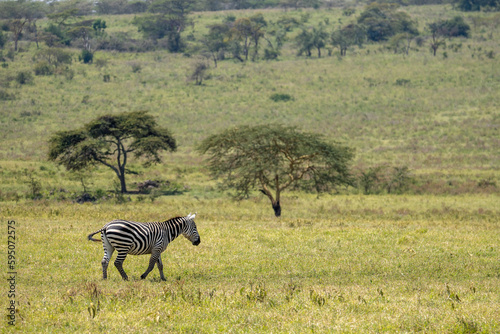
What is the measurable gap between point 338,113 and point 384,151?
54.6 ft

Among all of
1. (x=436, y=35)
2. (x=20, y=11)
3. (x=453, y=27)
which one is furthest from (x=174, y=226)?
(x=20, y=11)

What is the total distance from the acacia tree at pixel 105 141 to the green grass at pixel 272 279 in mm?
12959

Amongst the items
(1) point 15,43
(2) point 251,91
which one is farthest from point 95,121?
(1) point 15,43

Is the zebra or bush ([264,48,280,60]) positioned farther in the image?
bush ([264,48,280,60])

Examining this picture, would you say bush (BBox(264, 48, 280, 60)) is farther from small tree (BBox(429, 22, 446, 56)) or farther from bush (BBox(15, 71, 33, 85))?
bush (BBox(15, 71, 33, 85))

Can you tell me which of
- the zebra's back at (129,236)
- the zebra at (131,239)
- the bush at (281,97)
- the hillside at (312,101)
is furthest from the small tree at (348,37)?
the zebra's back at (129,236)

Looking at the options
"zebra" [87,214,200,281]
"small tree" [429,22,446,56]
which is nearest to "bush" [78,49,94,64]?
"small tree" [429,22,446,56]

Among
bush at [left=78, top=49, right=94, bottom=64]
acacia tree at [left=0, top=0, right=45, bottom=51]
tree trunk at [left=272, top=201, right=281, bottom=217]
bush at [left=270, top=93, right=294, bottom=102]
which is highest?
acacia tree at [left=0, top=0, right=45, bottom=51]

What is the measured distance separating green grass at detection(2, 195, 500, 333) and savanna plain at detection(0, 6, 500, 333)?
5 cm

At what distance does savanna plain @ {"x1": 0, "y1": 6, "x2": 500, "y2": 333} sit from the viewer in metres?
10.2

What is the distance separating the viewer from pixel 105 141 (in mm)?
40406

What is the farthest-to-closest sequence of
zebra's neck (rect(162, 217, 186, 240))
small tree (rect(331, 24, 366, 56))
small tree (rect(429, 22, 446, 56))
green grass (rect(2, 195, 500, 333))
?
small tree (rect(331, 24, 366, 56)) → small tree (rect(429, 22, 446, 56)) → zebra's neck (rect(162, 217, 186, 240)) → green grass (rect(2, 195, 500, 333))

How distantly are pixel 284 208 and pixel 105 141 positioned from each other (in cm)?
1517

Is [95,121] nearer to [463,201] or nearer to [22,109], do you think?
[463,201]
